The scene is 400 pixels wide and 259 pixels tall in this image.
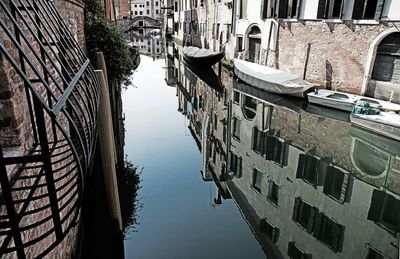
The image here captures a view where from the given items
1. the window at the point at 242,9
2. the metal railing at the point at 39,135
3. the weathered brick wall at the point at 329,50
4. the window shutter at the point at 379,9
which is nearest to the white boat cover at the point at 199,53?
the window at the point at 242,9

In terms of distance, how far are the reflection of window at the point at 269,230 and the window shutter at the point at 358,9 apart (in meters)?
9.03

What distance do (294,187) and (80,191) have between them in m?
5.65

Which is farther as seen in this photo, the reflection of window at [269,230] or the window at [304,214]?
the window at [304,214]

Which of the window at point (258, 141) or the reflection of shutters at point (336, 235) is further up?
the window at point (258, 141)

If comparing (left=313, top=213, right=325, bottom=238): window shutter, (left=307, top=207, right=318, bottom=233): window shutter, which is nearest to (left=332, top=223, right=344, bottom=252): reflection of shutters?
(left=313, top=213, right=325, bottom=238): window shutter

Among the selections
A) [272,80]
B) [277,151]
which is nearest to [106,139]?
[277,151]

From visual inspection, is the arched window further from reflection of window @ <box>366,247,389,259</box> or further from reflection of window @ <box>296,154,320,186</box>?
reflection of window @ <box>366,247,389,259</box>

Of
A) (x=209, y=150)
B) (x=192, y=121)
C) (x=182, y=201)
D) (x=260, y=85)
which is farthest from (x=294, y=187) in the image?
(x=260, y=85)

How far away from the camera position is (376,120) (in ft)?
26.8

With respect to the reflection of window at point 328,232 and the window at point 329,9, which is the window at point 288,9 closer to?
the window at point 329,9

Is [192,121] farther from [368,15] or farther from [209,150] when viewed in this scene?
[368,15]

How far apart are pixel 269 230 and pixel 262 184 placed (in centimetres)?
154

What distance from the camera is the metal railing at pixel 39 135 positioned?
3.69ft

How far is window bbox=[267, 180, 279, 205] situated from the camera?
244 inches
